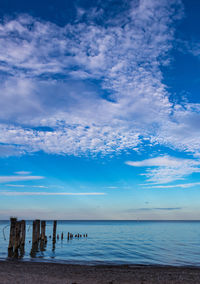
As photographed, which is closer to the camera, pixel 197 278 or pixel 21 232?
pixel 197 278

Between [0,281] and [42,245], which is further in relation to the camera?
[42,245]

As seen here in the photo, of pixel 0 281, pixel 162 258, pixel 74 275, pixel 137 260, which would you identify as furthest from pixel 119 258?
pixel 0 281

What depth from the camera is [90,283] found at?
48.7 feet

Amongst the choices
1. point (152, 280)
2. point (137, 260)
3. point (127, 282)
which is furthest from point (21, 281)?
point (137, 260)

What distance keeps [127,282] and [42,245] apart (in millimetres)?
25186

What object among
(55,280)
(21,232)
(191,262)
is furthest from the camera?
(21,232)

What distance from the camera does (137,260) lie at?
27.8 m

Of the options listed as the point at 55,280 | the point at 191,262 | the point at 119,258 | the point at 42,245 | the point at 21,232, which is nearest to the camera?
the point at 55,280

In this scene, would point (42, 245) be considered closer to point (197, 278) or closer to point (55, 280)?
point (55, 280)

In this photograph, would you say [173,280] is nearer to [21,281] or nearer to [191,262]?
[21,281]

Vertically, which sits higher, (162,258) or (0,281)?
(0,281)

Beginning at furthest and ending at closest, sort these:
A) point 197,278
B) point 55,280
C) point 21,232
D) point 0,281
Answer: point 21,232
point 197,278
point 55,280
point 0,281

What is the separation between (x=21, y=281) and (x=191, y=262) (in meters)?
19.2

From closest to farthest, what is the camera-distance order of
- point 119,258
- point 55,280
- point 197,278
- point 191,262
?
point 55,280
point 197,278
point 191,262
point 119,258
